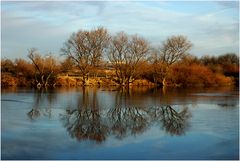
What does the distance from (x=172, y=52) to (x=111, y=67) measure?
833 centimetres

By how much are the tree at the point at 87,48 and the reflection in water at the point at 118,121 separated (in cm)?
2745

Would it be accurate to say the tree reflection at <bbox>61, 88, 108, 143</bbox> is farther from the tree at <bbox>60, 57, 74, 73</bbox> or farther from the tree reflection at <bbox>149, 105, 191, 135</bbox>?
the tree at <bbox>60, 57, 74, 73</bbox>

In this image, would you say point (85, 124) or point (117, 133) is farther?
point (85, 124)

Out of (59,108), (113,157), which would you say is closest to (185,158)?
(113,157)

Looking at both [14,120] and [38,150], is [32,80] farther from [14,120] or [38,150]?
[38,150]

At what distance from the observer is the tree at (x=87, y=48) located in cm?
4509

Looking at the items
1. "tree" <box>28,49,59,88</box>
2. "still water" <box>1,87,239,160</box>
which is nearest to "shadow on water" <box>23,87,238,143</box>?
"still water" <box>1,87,239,160</box>

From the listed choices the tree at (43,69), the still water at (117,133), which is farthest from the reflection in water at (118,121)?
the tree at (43,69)

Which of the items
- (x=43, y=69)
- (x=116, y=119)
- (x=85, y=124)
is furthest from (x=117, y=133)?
(x=43, y=69)

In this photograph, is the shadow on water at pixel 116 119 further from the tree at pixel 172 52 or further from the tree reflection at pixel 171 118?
the tree at pixel 172 52

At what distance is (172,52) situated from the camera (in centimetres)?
4875

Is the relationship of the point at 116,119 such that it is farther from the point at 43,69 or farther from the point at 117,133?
the point at 43,69

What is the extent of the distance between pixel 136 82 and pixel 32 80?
1372 cm

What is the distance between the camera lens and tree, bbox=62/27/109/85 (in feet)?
148
